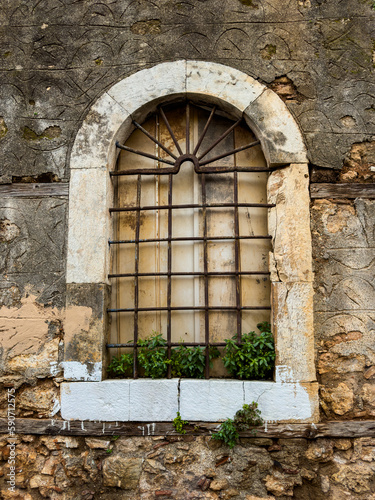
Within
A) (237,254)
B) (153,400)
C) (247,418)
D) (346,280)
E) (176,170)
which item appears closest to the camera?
(247,418)

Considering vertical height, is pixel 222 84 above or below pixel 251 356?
above

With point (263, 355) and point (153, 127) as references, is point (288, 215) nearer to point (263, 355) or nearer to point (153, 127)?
point (263, 355)

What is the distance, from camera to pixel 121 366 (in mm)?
3033

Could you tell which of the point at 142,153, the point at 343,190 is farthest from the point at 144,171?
the point at 343,190

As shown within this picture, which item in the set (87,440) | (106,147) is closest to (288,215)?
(106,147)

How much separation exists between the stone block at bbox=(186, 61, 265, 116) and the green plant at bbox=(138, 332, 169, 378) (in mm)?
1855

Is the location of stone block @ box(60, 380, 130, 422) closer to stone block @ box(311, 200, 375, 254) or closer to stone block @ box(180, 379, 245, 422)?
stone block @ box(180, 379, 245, 422)

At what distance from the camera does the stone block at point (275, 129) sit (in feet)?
10.2

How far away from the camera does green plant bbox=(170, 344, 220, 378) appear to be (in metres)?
2.97

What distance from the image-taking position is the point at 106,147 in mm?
3217

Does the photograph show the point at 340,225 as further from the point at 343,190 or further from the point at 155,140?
the point at 155,140

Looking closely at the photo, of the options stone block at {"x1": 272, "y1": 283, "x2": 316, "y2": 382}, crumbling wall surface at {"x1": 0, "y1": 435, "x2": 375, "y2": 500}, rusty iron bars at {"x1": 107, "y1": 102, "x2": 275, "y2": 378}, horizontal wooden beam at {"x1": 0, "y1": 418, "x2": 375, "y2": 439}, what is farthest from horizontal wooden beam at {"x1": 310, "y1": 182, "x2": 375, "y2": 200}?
crumbling wall surface at {"x1": 0, "y1": 435, "x2": 375, "y2": 500}

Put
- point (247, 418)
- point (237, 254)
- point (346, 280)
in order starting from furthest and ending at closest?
point (237, 254) → point (346, 280) → point (247, 418)

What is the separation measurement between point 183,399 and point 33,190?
1924 mm
